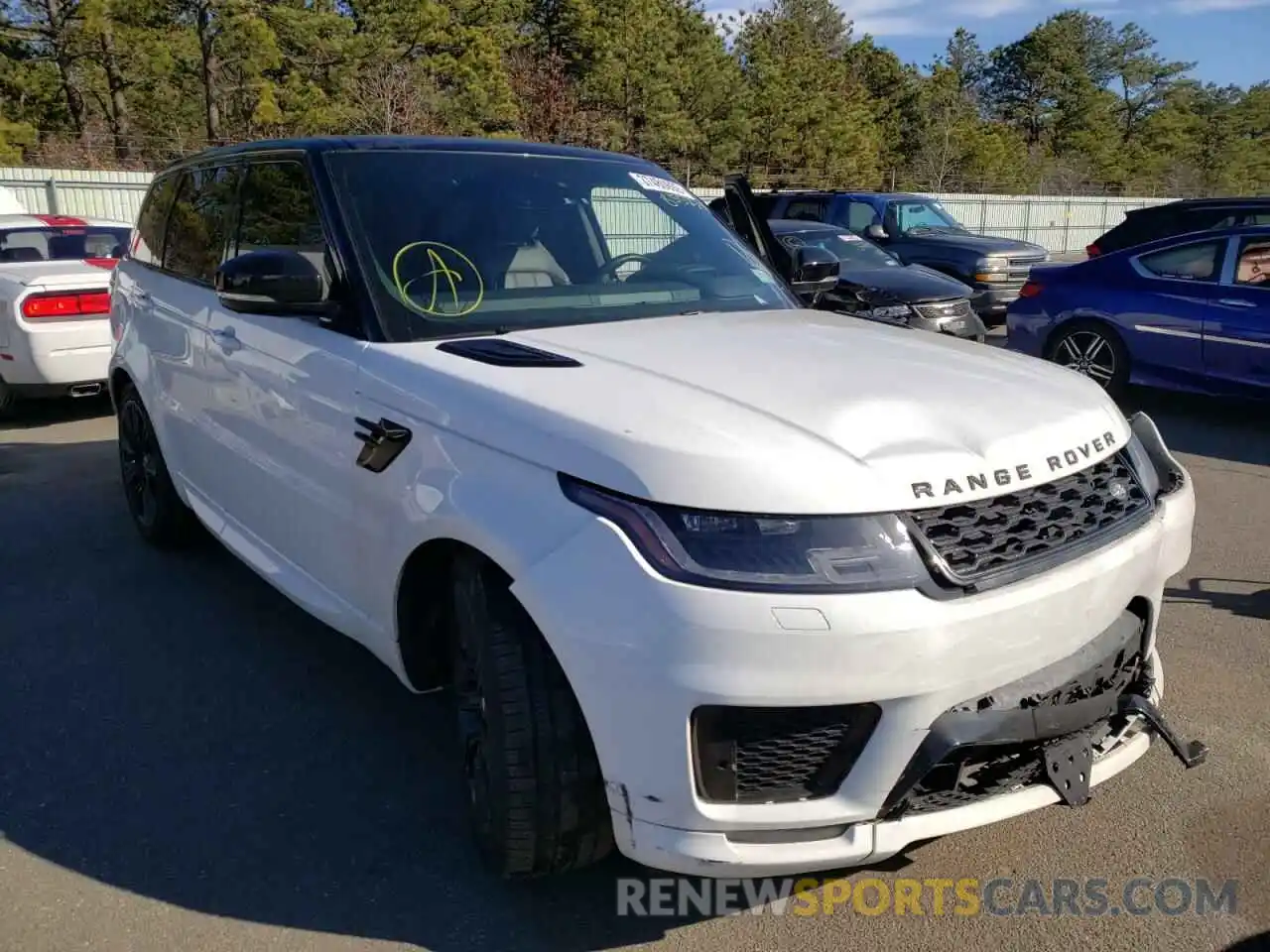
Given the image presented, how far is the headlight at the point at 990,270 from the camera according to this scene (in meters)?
13.5

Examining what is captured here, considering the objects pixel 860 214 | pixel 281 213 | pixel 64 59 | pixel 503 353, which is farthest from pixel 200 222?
pixel 64 59

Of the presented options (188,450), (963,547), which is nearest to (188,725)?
(188,450)

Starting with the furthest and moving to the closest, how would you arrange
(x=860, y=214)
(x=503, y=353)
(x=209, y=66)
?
1. (x=209, y=66)
2. (x=860, y=214)
3. (x=503, y=353)

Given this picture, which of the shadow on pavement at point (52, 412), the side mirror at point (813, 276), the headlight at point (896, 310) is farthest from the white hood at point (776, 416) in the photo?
the headlight at point (896, 310)

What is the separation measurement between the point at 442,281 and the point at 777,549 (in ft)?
5.10

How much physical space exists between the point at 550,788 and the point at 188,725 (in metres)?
1.72

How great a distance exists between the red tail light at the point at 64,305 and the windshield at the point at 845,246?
691 cm

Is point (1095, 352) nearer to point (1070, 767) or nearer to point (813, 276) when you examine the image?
point (813, 276)

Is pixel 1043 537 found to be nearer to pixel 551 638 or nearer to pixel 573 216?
pixel 551 638

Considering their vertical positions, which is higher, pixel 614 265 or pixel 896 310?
pixel 614 265

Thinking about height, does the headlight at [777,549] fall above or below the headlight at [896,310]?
above

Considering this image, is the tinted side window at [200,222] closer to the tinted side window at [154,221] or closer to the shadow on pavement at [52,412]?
the tinted side window at [154,221]

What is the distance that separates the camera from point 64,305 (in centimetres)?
767

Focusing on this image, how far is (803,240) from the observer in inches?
484
